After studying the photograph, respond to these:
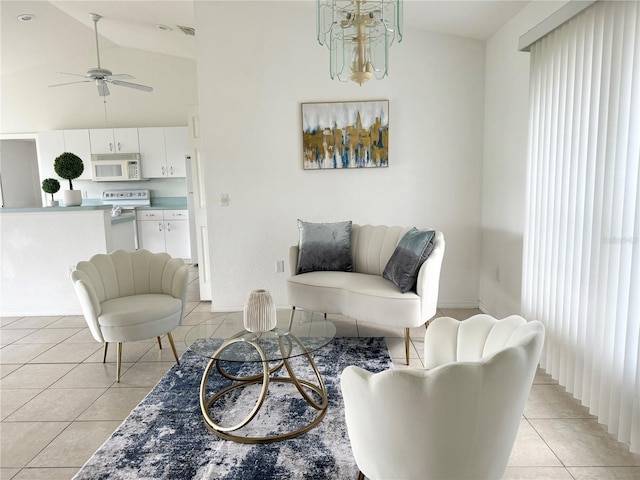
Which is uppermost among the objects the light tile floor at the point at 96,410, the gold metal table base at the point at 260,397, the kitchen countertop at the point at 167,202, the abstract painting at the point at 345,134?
the abstract painting at the point at 345,134

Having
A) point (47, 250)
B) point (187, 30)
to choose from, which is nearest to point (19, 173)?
point (47, 250)

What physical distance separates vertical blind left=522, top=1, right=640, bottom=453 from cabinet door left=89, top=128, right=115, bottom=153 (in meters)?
6.16

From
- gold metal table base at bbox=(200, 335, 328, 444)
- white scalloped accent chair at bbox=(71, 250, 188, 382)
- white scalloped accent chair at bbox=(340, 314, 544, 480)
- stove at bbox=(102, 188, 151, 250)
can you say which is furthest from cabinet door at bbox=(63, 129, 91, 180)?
white scalloped accent chair at bbox=(340, 314, 544, 480)

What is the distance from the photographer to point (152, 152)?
22.2 feet

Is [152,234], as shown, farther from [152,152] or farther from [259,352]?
[259,352]

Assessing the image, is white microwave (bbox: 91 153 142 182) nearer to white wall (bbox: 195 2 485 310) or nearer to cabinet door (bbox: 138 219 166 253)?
cabinet door (bbox: 138 219 166 253)

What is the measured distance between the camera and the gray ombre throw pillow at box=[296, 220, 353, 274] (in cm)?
363

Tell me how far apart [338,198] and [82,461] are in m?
2.87

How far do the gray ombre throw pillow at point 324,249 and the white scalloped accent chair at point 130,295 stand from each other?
100cm

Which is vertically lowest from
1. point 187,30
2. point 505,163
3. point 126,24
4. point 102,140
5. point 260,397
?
point 260,397

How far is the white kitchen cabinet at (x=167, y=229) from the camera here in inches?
269

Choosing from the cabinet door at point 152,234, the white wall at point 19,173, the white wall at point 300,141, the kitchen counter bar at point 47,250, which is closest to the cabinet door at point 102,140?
the cabinet door at point 152,234

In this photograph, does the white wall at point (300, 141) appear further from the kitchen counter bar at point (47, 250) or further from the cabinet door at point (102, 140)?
the cabinet door at point (102, 140)

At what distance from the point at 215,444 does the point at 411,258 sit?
177 cm
